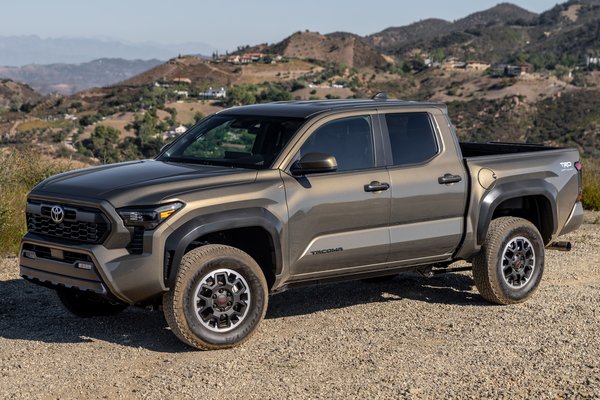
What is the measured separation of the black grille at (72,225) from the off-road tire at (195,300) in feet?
2.06

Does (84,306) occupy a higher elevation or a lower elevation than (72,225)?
lower

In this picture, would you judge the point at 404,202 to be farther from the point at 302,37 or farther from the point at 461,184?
the point at 302,37

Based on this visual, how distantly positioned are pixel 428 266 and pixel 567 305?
1327 mm

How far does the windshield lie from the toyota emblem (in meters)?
1.25

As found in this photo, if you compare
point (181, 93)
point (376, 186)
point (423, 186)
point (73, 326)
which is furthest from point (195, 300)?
point (181, 93)

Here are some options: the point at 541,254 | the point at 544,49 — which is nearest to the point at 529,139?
the point at 541,254

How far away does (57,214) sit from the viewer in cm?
635

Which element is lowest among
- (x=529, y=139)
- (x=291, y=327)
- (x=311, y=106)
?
(x=529, y=139)

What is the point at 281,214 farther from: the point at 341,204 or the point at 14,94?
the point at 14,94

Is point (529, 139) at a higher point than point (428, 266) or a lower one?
lower

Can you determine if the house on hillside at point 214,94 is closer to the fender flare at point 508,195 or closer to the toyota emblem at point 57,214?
the fender flare at point 508,195

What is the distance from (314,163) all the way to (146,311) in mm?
2262

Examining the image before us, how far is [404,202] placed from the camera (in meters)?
7.16

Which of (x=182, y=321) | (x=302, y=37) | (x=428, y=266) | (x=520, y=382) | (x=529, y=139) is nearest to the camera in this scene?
(x=520, y=382)
